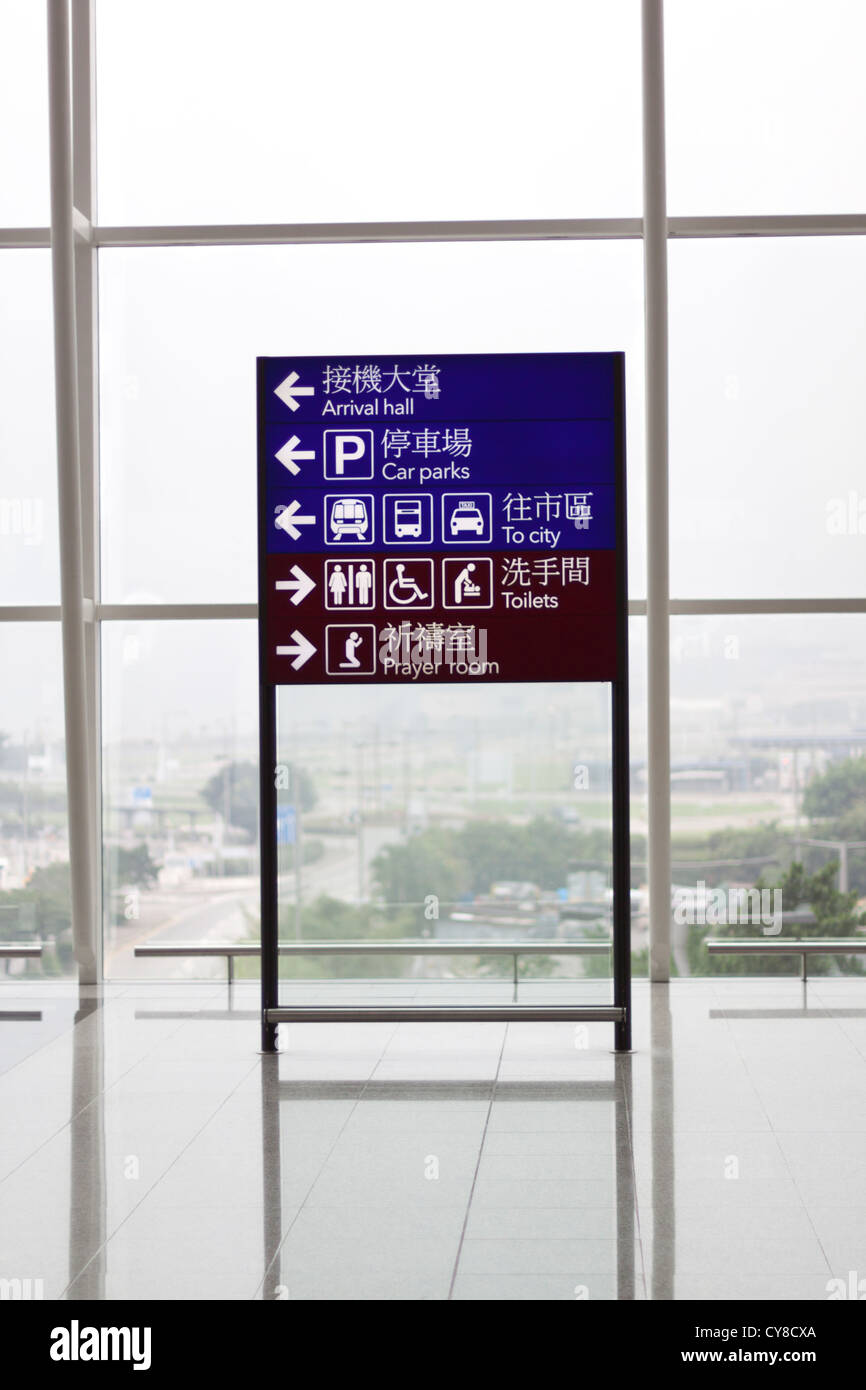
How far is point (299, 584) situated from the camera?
6.09m

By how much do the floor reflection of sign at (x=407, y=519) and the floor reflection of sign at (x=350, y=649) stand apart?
422 millimetres

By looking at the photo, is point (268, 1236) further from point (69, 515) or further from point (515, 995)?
point (69, 515)

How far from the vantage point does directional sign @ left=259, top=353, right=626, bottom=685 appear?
6.02 meters

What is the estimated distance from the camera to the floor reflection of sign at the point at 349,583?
6.08 m

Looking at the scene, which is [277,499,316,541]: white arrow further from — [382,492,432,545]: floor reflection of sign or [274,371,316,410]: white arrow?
[274,371,316,410]: white arrow

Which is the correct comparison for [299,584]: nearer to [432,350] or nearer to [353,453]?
[353,453]

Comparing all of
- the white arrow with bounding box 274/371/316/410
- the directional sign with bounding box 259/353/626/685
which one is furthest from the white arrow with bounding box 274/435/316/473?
the white arrow with bounding box 274/371/316/410

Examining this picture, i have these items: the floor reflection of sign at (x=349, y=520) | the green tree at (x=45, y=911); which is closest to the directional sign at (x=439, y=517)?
the floor reflection of sign at (x=349, y=520)

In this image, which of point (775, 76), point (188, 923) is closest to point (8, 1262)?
point (188, 923)

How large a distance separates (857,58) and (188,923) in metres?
6.49

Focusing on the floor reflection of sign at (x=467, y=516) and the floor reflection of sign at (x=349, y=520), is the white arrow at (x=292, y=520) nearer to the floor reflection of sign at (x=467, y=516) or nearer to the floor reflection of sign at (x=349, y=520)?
the floor reflection of sign at (x=349, y=520)

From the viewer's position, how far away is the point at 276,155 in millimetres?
8039

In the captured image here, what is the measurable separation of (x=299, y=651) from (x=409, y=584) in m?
0.58

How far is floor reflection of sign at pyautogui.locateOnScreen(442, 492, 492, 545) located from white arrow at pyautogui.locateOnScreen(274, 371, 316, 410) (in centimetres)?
77
